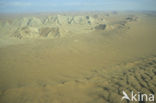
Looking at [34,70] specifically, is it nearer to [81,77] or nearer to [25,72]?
[25,72]

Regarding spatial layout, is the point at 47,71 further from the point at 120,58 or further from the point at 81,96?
the point at 120,58

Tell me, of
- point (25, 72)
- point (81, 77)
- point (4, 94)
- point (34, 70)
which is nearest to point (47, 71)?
point (34, 70)

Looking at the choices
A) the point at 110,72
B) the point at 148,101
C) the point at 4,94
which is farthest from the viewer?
the point at 110,72

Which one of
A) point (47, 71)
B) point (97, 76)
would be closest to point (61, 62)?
point (47, 71)

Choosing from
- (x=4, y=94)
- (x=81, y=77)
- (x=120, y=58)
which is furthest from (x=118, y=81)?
(x=4, y=94)

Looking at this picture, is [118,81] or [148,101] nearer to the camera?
[148,101]

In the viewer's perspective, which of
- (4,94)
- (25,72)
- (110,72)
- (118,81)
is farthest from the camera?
(25,72)

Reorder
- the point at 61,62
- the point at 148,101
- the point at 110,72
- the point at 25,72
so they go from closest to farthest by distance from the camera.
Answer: the point at 148,101 < the point at 110,72 < the point at 25,72 < the point at 61,62

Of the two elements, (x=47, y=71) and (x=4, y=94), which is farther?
(x=47, y=71)

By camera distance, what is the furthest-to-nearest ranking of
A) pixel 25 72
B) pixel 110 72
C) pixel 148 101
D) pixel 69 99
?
pixel 25 72 → pixel 110 72 → pixel 69 99 → pixel 148 101
